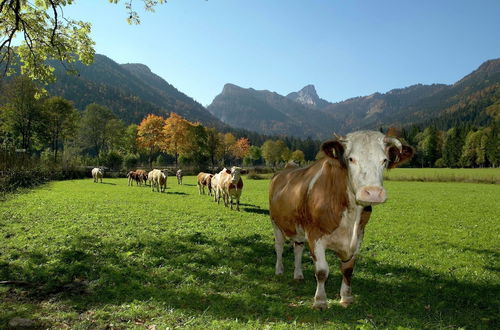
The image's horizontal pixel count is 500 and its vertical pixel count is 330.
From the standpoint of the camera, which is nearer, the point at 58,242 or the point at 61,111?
the point at 58,242

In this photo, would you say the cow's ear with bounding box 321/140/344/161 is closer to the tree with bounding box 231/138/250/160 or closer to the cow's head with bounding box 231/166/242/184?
the cow's head with bounding box 231/166/242/184

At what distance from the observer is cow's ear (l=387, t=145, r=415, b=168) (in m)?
4.57

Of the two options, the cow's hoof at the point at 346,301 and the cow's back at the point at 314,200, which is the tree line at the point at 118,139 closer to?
the cow's back at the point at 314,200

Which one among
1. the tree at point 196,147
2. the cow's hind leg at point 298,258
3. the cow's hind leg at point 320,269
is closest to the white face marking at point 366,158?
the cow's hind leg at point 320,269

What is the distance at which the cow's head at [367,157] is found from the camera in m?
4.09

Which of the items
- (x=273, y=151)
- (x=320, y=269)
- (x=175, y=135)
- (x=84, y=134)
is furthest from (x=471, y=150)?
(x=84, y=134)

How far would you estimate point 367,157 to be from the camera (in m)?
4.27

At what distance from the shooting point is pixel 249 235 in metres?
11.0

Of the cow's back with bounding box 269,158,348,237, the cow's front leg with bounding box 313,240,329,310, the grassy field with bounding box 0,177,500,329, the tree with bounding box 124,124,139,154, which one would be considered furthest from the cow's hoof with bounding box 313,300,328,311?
the tree with bounding box 124,124,139,154

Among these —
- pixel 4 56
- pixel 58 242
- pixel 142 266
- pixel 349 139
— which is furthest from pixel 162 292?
pixel 4 56

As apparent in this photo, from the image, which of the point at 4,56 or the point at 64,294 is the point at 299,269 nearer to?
the point at 64,294

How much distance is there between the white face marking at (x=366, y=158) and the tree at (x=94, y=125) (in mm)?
92298

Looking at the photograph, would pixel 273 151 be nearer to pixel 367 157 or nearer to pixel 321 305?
pixel 321 305

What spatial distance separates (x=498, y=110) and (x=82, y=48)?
253 meters
